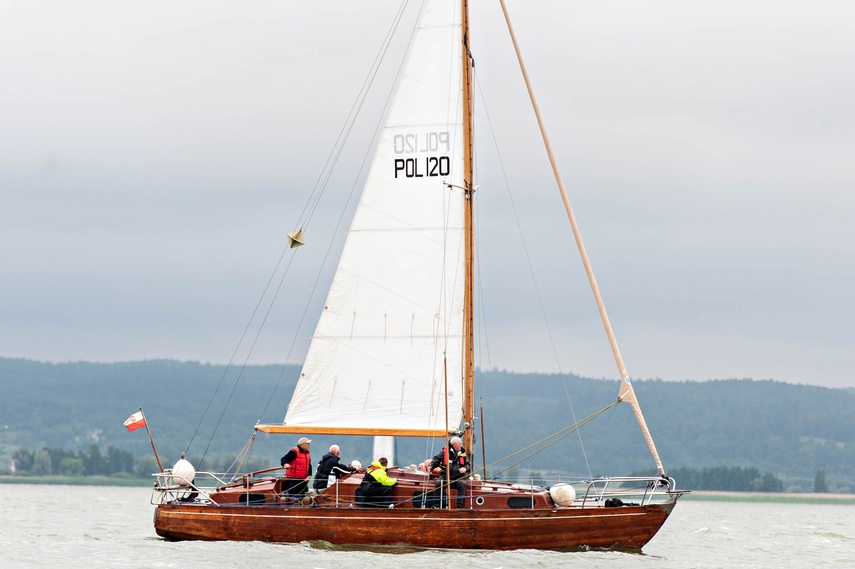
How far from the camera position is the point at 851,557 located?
3509cm

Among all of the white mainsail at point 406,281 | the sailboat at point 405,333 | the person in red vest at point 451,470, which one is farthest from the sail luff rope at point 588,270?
the person in red vest at point 451,470

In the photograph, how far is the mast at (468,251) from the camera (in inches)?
1145

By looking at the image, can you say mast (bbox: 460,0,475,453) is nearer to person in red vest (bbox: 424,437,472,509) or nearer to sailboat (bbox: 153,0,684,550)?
sailboat (bbox: 153,0,684,550)

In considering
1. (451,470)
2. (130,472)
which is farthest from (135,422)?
(130,472)

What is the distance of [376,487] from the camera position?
2733cm

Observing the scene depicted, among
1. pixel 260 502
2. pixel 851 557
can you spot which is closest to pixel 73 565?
pixel 260 502

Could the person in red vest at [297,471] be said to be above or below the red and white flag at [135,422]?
below

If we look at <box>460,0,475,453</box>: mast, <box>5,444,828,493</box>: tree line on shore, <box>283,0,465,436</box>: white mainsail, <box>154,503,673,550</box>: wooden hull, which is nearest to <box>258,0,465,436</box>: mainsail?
<box>283,0,465,436</box>: white mainsail

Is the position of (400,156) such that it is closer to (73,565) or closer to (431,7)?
(431,7)

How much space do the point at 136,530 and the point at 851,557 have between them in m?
20.1

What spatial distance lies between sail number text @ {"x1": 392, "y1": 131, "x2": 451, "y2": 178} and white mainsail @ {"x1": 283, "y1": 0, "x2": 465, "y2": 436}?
23mm

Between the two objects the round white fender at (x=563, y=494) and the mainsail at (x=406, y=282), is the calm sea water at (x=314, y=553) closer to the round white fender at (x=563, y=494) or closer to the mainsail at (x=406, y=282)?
the round white fender at (x=563, y=494)

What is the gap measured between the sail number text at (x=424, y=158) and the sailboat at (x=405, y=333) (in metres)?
0.02

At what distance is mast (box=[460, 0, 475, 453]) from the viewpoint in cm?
2908
